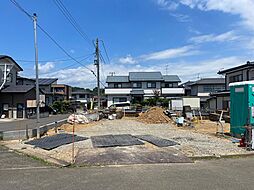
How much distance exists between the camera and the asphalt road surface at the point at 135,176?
18.9 feet

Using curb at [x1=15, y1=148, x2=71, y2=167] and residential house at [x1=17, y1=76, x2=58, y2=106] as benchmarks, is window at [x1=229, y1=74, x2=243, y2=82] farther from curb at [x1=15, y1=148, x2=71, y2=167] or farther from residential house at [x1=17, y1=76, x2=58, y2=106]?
residential house at [x1=17, y1=76, x2=58, y2=106]

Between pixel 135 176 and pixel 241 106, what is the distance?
7624 mm

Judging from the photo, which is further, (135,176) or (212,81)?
(212,81)

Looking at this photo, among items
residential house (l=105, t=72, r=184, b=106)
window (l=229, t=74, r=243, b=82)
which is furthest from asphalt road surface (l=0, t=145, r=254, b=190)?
residential house (l=105, t=72, r=184, b=106)

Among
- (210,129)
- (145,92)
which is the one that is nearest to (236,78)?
(210,129)

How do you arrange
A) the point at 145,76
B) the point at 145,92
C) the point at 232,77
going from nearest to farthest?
the point at 232,77, the point at 145,92, the point at 145,76

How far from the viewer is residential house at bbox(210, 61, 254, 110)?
93.0 feet

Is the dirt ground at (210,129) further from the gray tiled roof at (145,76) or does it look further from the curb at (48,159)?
the gray tiled roof at (145,76)

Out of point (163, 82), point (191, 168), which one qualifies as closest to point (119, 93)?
point (163, 82)

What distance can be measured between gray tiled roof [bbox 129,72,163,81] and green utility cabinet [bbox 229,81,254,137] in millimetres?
44126

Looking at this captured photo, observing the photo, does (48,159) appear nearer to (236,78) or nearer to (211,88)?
(236,78)

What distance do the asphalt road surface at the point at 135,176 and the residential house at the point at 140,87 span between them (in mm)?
46080

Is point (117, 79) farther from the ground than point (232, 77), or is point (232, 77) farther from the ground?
point (117, 79)

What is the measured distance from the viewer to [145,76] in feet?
192
